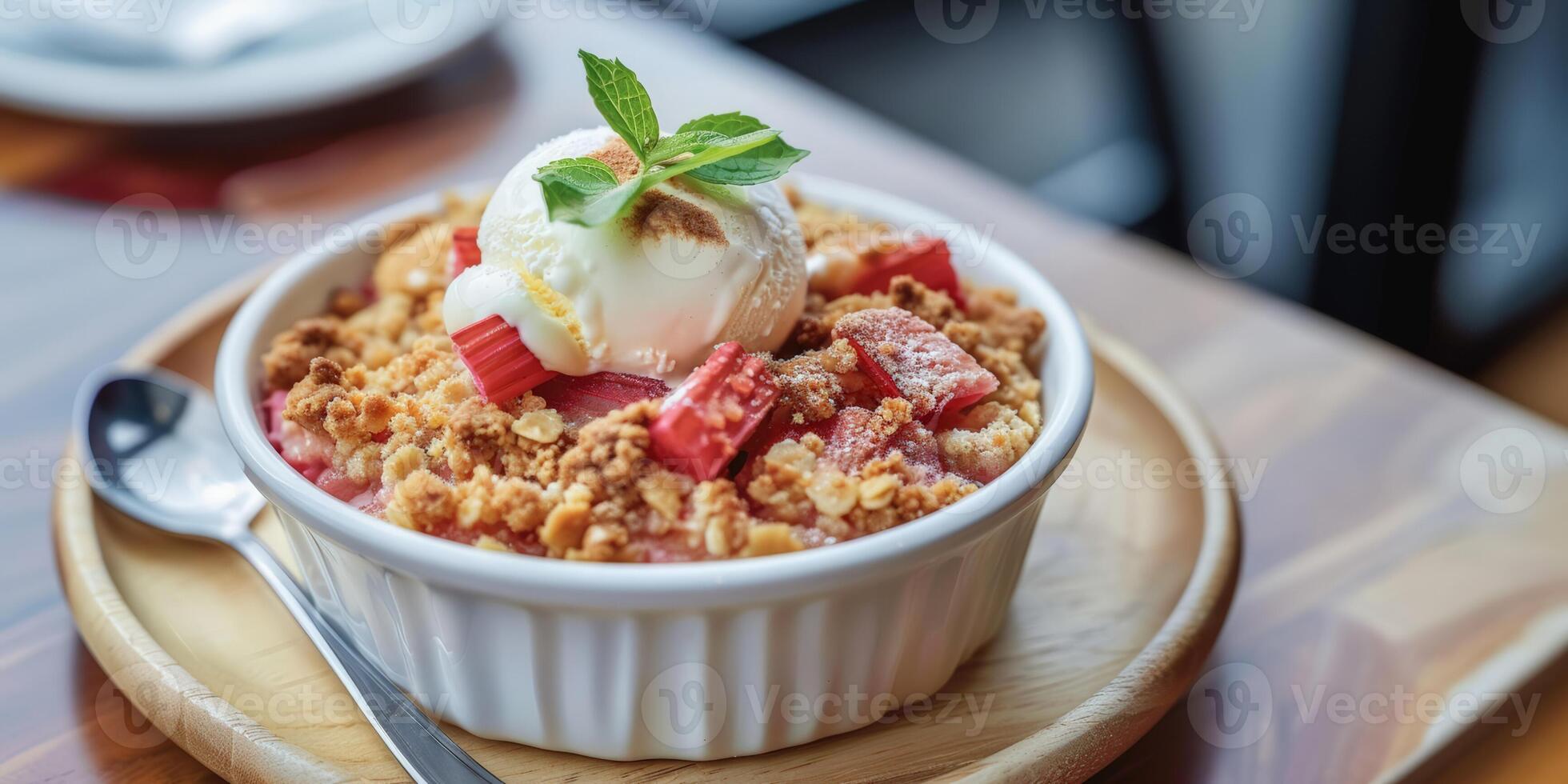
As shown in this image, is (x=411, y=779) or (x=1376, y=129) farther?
(x=1376, y=129)

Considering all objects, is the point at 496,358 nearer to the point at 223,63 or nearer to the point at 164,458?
the point at 164,458

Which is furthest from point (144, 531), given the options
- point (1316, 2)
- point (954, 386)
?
Result: point (1316, 2)

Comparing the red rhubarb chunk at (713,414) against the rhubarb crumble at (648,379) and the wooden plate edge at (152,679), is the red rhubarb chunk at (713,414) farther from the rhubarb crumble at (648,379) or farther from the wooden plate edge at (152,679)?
the wooden plate edge at (152,679)

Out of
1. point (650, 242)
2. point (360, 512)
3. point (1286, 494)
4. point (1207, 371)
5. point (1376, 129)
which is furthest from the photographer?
point (1376, 129)

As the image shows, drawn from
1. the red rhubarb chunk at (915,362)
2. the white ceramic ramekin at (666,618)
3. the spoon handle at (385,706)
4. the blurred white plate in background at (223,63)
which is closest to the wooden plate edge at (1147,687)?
the white ceramic ramekin at (666,618)

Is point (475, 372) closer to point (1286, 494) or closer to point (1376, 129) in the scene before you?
point (1286, 494)

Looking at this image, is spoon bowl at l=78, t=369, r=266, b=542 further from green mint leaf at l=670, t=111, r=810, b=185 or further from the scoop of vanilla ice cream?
green mint leaf at l=670, t=111, r=810, b=185

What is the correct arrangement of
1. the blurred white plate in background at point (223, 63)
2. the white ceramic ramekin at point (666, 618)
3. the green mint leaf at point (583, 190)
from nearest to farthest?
1. the white ceramic ramekin at point (666, 618)
2. the green mint leaf at point (583, 190)
3. the blurred white plate in background at point (223, 63)
